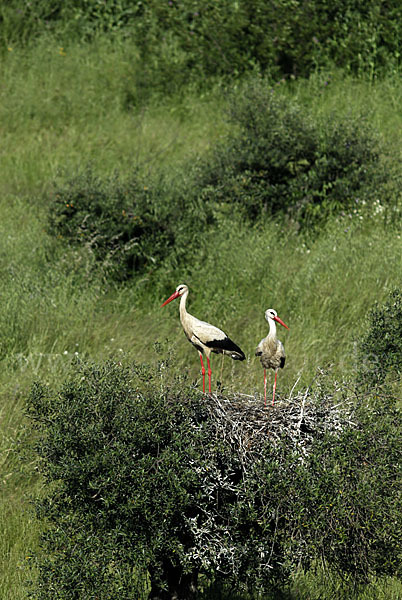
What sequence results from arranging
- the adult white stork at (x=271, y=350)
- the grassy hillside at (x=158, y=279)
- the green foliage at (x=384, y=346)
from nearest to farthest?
the adult white stork at (x=271, y=350) → the green foliage at (x=384, y=346) → the grassy hillside at (x=158, y=279)

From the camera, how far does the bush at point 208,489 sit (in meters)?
4.71

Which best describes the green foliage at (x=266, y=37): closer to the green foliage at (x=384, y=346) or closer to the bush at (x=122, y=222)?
the bush at (x=122, y=222)

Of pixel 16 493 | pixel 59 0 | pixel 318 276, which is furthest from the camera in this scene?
pixel 59 0

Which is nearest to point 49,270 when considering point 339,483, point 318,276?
point 318,276

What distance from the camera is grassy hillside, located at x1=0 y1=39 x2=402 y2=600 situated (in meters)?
8.45

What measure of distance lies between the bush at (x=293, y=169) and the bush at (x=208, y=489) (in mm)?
8051

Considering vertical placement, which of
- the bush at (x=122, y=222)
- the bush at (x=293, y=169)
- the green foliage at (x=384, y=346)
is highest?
the green foliage at (x=384, y=346)

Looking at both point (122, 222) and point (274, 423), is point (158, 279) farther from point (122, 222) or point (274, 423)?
point (274, 423)

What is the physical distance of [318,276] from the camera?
10875 mm

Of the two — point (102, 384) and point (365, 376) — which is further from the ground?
point (102, 384)

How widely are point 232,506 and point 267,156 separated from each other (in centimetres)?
908

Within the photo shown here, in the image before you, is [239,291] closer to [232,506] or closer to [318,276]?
[318,276]

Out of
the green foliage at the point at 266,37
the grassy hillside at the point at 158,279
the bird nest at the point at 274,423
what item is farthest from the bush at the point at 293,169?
the bird nest at the point at 274,423

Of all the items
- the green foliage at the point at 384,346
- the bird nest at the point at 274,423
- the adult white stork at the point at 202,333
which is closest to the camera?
the bird nest at the point at 274,423
